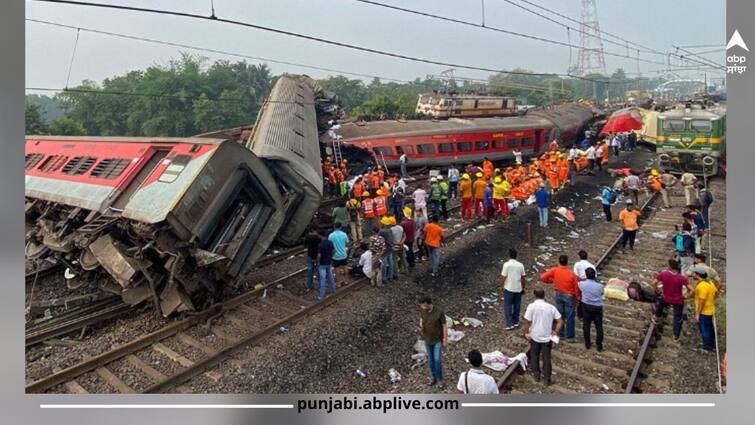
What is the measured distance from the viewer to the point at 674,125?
10953 mm

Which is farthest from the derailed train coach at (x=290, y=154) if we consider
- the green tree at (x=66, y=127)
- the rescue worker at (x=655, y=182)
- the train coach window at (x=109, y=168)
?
the rescue worker at (x=655, y=182)

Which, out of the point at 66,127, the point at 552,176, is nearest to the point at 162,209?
the point at 66,127

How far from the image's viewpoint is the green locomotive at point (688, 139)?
32.1ft

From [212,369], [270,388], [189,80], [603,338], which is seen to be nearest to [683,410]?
[603,338]

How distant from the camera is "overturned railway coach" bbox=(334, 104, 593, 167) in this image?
45.8 ft

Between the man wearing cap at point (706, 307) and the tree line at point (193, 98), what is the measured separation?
428 centimetres

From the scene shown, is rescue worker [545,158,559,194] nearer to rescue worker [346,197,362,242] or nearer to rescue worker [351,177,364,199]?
rescue worker [351,177,364,199]

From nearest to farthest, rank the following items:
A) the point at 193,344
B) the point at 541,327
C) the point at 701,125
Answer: the point at 541,327 → the point at 193,344 → the point at 701,125

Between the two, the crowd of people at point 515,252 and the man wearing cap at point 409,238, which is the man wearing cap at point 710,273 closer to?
the crowd of people at point 515,252

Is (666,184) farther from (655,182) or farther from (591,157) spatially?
(591,157)

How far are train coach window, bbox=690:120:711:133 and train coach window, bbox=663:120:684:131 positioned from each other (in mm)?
262

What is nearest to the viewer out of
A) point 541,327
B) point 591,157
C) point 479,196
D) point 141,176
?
point 541,327

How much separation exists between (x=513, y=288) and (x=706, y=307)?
2.00m

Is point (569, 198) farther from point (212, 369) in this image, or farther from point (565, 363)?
point (212, 369)
